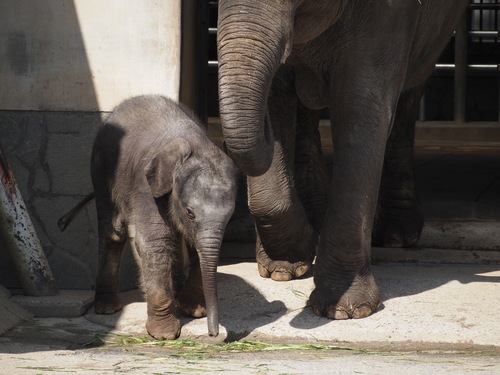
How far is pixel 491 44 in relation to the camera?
685 inches

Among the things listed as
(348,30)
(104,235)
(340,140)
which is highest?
(348,30)

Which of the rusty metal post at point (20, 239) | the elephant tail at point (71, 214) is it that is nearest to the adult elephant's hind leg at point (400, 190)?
the elephant tail at point (71, 214)

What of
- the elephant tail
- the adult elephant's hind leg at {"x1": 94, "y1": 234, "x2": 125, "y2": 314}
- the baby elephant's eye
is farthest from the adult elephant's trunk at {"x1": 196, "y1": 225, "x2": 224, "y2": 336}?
the elephant tail

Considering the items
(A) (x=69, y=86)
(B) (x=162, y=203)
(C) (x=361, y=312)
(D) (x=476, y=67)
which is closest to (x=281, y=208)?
(C) (x=361, y=312)

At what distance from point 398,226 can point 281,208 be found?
5.05 feet

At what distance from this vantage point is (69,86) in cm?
710

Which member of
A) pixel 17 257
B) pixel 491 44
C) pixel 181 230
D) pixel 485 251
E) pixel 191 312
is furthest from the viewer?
pixel 491 44

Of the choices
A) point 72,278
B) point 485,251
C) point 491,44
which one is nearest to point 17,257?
point 72,278

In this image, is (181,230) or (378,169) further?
(378,169)

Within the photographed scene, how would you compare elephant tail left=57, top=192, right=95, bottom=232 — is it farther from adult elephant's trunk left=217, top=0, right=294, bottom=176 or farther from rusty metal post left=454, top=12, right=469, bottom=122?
rusty metal post left=454, top=12, right=469, bottom=122

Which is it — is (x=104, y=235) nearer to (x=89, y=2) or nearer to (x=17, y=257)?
(x=17, y=257)

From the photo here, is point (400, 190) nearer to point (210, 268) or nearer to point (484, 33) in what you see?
point (210, 268)

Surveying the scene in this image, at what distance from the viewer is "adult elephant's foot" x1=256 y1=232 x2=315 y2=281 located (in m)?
7.09

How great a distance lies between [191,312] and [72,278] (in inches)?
43.2
